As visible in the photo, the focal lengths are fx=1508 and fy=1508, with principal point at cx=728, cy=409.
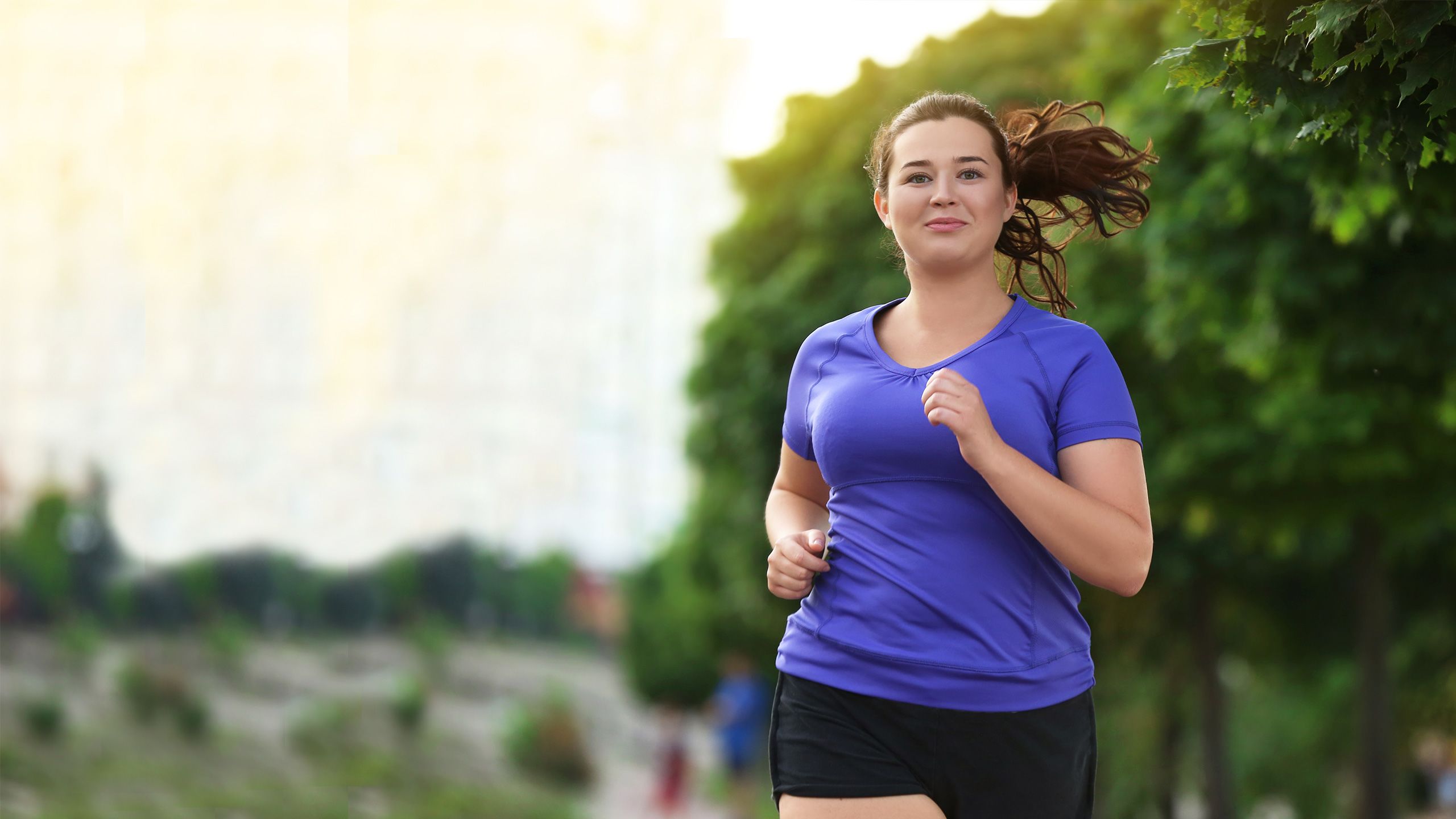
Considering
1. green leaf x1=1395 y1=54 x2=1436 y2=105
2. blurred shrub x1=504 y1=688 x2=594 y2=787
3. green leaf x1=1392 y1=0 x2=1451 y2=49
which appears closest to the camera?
green leaf x1=1392 y1=0 x2=1451 y2=49

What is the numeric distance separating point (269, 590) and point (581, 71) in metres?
17.4

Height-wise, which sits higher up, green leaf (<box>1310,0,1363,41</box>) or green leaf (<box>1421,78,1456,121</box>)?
green leaf (<box>1310,0,1363,41</box>)

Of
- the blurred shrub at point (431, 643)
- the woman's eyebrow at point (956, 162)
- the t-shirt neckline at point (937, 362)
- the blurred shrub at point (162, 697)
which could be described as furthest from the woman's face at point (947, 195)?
the blurred shrub at point (162, 697)

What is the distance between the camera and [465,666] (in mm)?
25766

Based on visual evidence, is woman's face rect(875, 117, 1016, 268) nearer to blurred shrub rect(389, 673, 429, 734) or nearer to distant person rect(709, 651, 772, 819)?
distant person rect(709, 651, 772, 819)

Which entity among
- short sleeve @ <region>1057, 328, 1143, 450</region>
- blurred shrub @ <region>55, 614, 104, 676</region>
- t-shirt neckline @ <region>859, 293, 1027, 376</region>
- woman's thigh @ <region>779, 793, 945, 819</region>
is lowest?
blurred shrub @ <region>55, 614, 104, 676</region>

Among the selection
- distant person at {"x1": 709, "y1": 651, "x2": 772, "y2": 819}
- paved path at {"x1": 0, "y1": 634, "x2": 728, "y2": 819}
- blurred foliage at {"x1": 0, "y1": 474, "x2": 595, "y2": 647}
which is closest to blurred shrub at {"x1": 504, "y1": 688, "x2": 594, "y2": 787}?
paved path at {"x1": 0, "y1": 634, "x2": 728, "y2": 819}

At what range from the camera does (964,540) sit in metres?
2.32

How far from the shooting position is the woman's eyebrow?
2.47 metres

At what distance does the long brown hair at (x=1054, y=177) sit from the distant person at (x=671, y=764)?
66.7 ft

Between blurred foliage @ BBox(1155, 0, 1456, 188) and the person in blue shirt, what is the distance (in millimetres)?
599

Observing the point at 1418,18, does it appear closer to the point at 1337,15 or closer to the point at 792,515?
the point at 1337,15

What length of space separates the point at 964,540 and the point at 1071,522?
0.18 m

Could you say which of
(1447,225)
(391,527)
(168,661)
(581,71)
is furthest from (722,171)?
(581,71)
